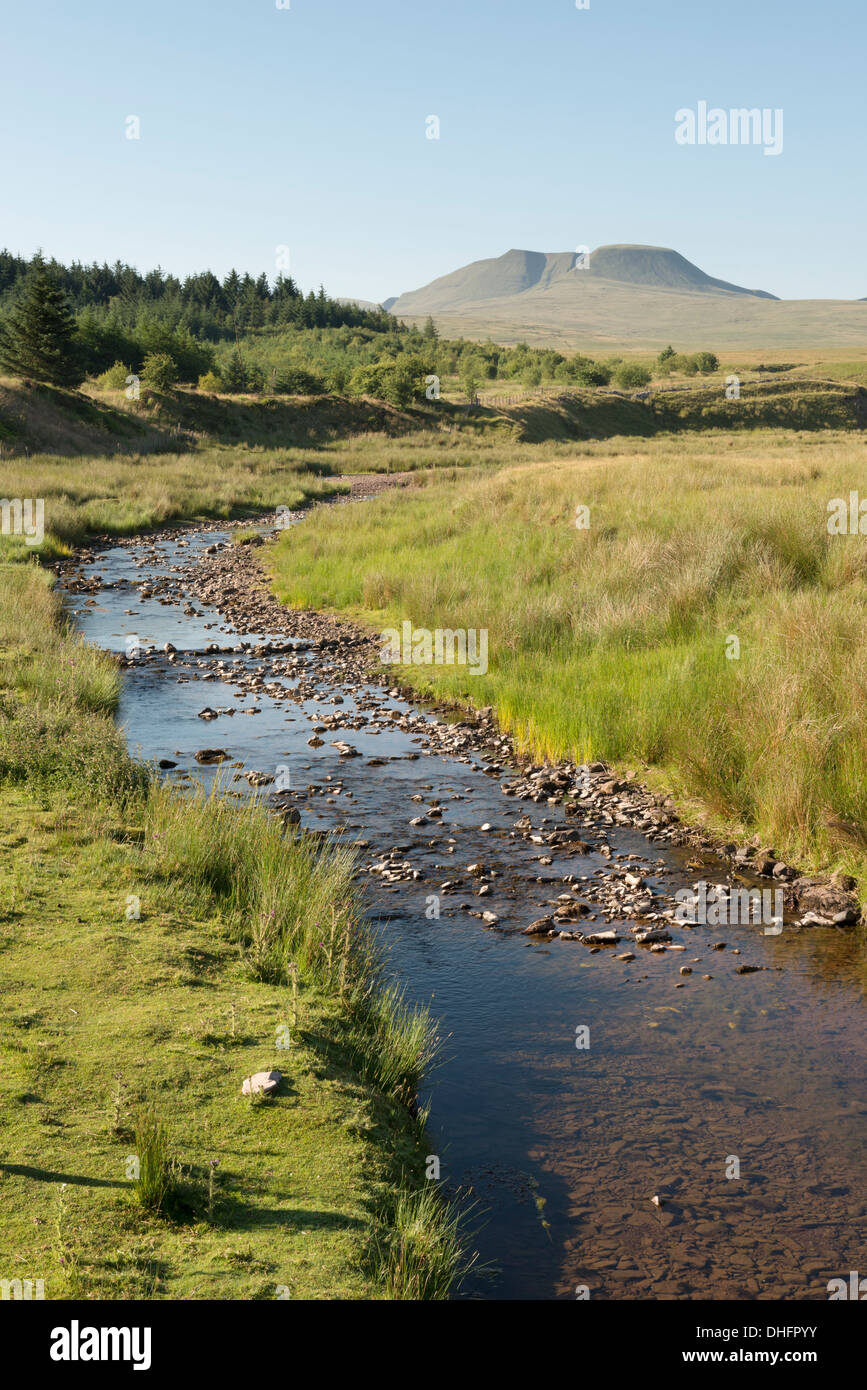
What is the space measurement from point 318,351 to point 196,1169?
382 feet

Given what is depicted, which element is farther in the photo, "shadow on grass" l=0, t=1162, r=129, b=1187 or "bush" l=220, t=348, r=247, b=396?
"bush" l=220, t=348, r=247, b=396

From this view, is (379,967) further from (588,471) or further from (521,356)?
(521,356)

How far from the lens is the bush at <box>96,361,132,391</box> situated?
6419cm

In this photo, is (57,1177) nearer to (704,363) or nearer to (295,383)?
(295,383)

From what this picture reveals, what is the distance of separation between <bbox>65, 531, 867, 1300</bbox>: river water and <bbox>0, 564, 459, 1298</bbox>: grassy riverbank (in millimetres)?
410

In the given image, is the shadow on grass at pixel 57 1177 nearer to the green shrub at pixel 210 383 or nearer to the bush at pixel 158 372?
the bush at pixel 158 372

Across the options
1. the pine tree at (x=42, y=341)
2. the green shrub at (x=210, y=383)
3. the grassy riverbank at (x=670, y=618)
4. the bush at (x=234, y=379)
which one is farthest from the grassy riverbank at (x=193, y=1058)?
Answer: the bush at (x=234, y=379)

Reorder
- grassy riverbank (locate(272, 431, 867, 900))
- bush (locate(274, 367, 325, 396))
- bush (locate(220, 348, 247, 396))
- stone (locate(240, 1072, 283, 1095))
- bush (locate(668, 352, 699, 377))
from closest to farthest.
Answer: stone (locate(240, 1072, 283, 1095)) → grassy riverbank (locate(272, 431, 867, 900)) → bush (locate(220, 348, 247, 396)) → bush (locate(274, 367, 325, 396)) → bush (locate(668, 352, 699, 377))

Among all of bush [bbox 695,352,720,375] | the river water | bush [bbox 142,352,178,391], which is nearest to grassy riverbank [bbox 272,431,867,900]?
the river water

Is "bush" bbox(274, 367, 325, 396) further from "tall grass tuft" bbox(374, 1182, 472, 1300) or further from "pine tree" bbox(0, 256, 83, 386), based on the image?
"tall grass tuft" bbox(374, 1182, 472, 1300)

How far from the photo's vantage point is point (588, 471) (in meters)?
28.0

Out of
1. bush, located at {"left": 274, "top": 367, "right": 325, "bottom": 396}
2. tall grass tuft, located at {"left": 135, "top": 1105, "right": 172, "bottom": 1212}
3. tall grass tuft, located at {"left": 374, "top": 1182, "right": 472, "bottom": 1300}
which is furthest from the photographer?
bush, located at {"left": 274, "top": 367, "right": 325, "bottom": 396}

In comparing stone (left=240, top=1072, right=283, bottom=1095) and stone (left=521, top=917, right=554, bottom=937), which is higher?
stone (left=240, top=1072, right=283, bottom=1095)

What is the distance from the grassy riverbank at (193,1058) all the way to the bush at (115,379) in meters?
61.1
